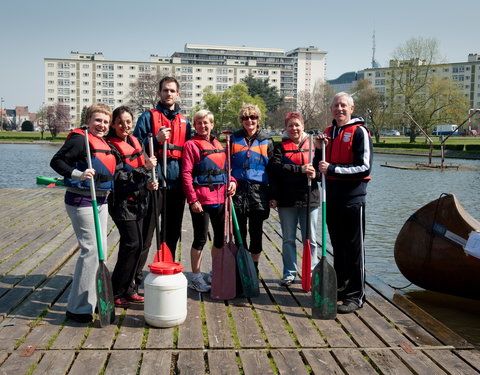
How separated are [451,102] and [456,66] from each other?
292 ft

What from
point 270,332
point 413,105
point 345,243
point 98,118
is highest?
point 413,105

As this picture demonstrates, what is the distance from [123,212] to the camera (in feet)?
15.2

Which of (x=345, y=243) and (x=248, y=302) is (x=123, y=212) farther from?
(x=345, y=243)

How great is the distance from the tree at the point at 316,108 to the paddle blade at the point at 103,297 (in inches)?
2667

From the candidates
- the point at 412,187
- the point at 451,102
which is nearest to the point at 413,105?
the point at 451,102

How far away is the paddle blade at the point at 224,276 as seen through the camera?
5.06m

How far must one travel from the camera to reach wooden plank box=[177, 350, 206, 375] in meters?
3.48

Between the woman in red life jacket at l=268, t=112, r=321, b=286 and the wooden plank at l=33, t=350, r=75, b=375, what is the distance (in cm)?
254

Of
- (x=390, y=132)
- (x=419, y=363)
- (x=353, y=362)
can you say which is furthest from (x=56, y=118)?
(x=419, y=363)

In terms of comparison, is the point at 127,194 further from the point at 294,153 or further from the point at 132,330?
the point at 294,153

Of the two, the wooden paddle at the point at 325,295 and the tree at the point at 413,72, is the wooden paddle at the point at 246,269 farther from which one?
the tree at the point at 413,72

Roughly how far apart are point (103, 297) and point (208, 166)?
1565 millimetres

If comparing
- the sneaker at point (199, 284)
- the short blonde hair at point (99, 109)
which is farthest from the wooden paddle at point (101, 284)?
the sneaker at point (199, 284)

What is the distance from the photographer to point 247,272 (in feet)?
16.7
